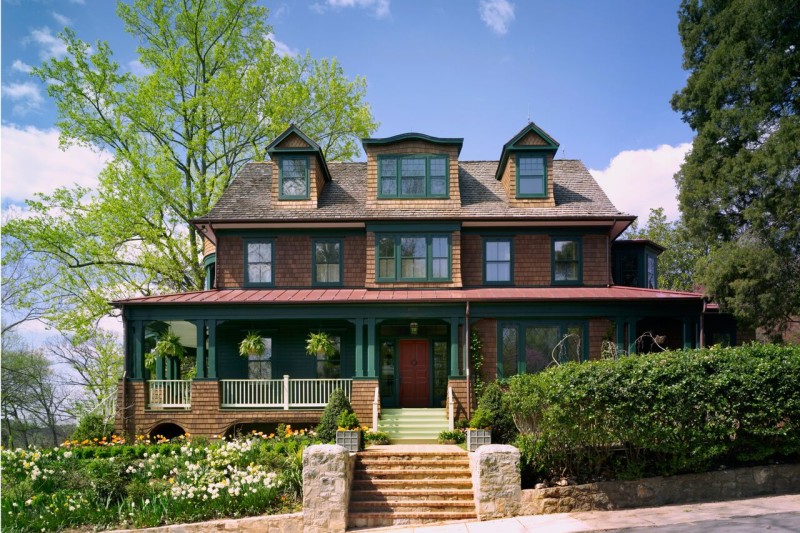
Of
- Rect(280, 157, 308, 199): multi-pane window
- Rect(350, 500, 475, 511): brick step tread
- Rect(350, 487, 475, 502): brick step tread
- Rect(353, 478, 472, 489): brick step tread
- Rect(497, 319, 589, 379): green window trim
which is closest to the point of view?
Rect(350, 500, 475, 511): brick step tread

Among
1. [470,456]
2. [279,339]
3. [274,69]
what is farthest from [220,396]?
[274,69]

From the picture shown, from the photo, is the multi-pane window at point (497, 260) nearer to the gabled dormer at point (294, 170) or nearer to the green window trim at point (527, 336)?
the green window trim at point (527, 336)

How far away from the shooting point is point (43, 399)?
100ft

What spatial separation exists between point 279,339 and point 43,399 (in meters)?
19.2

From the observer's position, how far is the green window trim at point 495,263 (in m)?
18.6

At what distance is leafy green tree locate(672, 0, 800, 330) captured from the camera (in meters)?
16.0

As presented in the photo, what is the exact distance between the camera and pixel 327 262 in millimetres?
18906

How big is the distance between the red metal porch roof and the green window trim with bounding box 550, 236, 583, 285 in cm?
36

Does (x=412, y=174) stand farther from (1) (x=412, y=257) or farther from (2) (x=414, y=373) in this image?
(2) (x=414, y=373)

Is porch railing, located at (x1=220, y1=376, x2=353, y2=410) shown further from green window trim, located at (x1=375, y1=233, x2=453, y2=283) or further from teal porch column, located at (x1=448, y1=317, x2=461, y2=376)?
green window trim, located at (x1=375, y1=233, x2=453, y2=283)

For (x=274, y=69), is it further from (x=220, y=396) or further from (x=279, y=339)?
(x=220, y=396)

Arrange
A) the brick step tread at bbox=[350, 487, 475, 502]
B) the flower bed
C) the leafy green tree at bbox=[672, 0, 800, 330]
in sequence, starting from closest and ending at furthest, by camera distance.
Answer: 1. the flower bed
2. the brick step tread at bbox=[350, 487, 475, 502]
3. the leafy green tree at bbox=[672, 0, 800, 330]

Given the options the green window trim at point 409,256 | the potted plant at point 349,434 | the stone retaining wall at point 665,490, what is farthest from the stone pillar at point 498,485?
the green window trim at point 409,256

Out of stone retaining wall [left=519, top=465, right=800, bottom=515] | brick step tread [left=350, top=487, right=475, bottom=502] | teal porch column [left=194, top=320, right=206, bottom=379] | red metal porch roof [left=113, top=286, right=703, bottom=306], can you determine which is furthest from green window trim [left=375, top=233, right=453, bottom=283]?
stone retaining wall [left=519, top=465, right=800, bottom=515]
